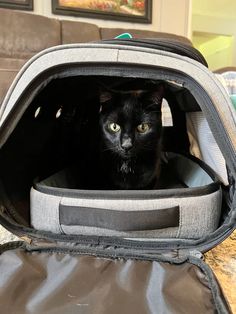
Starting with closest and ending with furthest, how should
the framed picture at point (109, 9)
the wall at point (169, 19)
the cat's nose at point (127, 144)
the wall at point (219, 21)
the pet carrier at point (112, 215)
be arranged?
the pet carrier at point (112, 215), the cat's nose at point (127, 144), the framed picture at point (109, 9), the wall at point (169, 19), the wall at point (219, 21)

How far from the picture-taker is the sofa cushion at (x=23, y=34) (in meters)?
1.68

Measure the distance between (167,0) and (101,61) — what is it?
2.00 m

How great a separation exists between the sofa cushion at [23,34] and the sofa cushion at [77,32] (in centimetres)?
7

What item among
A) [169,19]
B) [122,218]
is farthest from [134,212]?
[169,19]

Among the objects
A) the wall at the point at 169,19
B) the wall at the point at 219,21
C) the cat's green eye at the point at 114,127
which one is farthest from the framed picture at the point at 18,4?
the wall at the point at 219,21

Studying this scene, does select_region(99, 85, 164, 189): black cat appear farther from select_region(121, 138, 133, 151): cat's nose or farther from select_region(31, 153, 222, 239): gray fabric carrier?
select_region(31, 153, 222, 239): gray fabric carrier

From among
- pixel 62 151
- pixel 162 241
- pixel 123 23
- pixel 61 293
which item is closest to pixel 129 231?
pixel 162 241

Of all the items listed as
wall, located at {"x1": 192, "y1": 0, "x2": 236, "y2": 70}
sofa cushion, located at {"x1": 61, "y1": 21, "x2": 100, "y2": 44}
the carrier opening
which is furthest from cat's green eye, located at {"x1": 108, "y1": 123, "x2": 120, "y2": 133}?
wall, located at {"x1": 192, "y1": 0, "x2": 236, "y2": 70}

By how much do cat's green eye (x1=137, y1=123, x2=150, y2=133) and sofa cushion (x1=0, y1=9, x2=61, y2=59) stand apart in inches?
45.1

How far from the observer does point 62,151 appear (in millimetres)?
1024

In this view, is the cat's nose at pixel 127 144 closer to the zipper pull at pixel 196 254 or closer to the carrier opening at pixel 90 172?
the carrier opening at pixel 90 172

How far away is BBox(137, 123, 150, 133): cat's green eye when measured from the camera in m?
0.85

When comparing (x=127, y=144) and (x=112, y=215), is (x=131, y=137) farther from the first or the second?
(x=112, y=215)

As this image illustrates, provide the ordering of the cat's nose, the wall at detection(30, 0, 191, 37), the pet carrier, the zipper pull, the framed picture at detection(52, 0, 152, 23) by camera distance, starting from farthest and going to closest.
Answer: the wall at detection(30, 0, 191, 37)
the framed picture at detection(52, 0, 152, 23)
the cat's nose
the zipper pull
the pet carrier
